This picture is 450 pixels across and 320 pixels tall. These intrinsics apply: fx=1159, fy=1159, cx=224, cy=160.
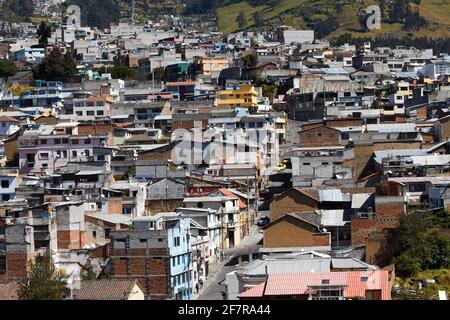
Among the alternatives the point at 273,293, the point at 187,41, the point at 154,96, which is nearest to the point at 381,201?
the point at 273,293

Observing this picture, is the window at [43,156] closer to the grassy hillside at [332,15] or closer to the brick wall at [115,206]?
the brick wall at [115,206]

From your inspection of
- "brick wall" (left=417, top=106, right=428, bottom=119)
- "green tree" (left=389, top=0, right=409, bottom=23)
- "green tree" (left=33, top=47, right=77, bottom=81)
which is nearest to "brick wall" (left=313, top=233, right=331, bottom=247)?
"brick wall" (left=417, top=106, right=428, bottom=119)

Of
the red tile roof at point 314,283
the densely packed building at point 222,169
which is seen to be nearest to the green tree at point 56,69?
the densely packed building at point 222,169

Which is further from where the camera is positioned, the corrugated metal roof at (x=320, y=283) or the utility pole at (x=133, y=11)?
the utility pole at (x=133, y=11)

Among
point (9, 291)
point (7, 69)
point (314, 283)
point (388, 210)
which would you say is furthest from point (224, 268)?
point (7, 69)

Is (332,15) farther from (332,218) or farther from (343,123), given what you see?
(332,218)

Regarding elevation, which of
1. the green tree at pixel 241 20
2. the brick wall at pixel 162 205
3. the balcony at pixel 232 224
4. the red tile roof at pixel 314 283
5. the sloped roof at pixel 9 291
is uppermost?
the green tree at pixel 241 20
